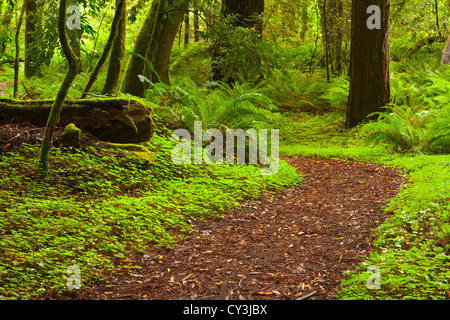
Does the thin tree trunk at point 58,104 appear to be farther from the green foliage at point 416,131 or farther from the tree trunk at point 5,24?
the green foliage at point 416,131

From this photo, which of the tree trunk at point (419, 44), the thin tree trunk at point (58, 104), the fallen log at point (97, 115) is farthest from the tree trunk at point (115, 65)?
the tree trunk at point (419, 44)

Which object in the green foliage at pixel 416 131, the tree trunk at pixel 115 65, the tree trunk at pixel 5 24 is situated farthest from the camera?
the green foliage at pixel 416 131

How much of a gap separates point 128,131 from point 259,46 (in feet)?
7.75

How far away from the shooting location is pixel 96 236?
360 centimetres

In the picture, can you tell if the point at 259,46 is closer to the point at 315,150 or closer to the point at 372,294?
the point at 315,150

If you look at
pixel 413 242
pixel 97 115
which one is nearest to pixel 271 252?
pixel 413 242

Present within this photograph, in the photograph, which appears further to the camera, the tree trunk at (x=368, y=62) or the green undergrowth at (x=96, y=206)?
the tree trunk at (x=368, y=62)

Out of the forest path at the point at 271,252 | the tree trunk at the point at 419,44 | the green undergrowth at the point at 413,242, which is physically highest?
the tree trunk at the point at 419,44

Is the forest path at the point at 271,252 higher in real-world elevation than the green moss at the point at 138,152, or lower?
lower

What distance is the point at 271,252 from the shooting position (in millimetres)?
3734

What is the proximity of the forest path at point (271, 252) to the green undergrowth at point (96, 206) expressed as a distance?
0.76 ft

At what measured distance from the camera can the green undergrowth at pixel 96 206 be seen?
9.84ft

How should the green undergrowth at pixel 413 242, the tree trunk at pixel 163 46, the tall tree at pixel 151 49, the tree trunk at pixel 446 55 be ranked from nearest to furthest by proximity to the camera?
the green undergrowth at pixel 413 242, the tall tree at pixel 151 49, the tree trunk at pixel 163 46, the tree trunk at pixel 446 55

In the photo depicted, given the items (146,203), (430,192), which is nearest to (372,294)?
(430,192)
